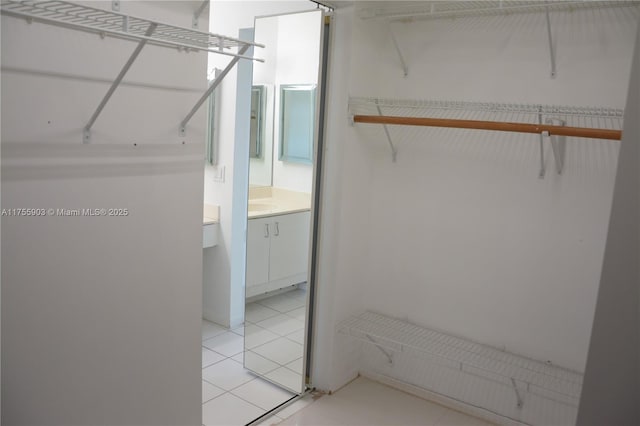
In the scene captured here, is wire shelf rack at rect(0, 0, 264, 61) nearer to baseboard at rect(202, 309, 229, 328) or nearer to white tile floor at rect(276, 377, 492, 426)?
white tile floor at rect(276, 377, 492, 426)

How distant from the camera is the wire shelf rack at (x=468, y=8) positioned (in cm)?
226

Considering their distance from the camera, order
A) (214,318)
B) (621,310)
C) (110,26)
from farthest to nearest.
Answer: (214,318) < (110,26) < (621,310)

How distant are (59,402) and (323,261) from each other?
1.56 metres

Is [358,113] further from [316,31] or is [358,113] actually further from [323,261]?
[323,261]

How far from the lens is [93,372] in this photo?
171cm

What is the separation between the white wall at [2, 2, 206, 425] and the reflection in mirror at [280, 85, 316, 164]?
44.6 inches

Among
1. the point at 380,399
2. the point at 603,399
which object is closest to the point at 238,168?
the point at 380,399

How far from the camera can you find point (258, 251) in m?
3.25

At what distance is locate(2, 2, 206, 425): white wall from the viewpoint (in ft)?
4.83

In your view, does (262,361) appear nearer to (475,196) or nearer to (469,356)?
(469,356)

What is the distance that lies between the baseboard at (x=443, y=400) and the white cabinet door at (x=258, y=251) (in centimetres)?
89

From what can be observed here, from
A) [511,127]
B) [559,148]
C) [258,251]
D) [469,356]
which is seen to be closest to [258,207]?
[258,251]

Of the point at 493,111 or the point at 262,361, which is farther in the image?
the point at 262,361

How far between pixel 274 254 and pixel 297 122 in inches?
33.6
